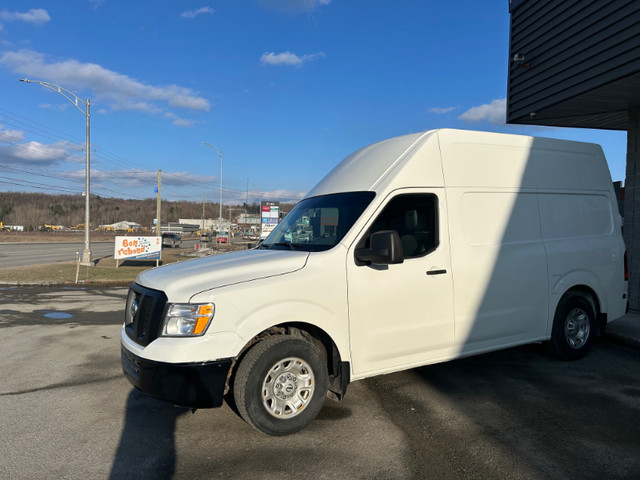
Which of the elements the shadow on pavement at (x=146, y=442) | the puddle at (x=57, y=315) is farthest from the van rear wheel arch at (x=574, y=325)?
the puddle at (x=57, y=315)

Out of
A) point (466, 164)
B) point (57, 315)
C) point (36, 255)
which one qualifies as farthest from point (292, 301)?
point (36, 255)

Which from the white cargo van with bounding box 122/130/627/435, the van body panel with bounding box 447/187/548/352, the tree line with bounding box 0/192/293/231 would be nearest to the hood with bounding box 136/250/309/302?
the white cargo van with bounding box 122/130/627/435

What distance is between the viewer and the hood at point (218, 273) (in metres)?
3.38

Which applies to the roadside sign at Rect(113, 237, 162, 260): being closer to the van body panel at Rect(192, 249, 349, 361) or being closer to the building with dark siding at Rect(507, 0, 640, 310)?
the building with dark siding at Rect(507, 0, 640, 310)

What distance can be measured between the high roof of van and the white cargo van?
0.02 m

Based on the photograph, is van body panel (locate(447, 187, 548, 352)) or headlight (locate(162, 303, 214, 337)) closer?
headlight (locate(162, 303, 214, 337))

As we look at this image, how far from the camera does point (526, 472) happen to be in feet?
9.82

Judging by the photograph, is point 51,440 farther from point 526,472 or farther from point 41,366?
point 526,472

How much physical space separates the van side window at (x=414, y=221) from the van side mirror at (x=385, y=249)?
1.43 feet

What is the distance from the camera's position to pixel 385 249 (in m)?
3.59

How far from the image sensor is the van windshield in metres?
4.06

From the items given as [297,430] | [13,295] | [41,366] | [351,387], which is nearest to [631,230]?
[351,387]

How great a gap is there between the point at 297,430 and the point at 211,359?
97 cm

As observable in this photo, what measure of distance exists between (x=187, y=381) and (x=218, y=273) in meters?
0.85
